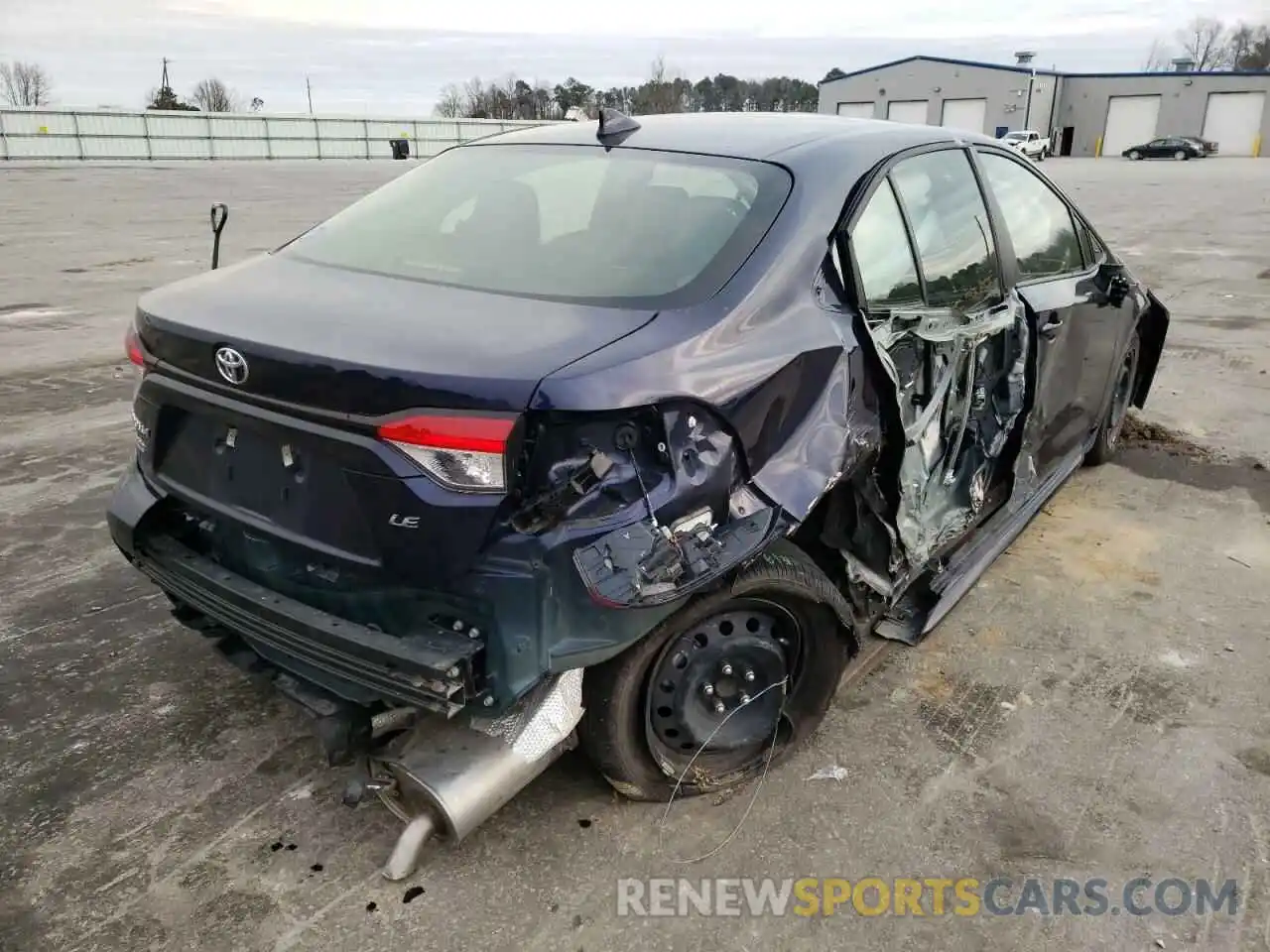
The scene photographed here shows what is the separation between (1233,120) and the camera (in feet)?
197

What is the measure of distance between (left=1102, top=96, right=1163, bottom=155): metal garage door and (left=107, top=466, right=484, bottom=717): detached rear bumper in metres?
70.7

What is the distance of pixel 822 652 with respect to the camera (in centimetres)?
287

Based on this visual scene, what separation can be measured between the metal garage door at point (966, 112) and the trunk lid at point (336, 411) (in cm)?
6669

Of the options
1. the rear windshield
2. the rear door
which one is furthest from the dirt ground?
the rear windshield

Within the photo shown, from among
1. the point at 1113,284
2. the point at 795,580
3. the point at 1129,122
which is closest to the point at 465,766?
the point at 795,580

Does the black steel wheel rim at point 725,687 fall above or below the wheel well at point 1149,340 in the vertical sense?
below

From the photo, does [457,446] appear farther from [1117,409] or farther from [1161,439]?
[1161,439]

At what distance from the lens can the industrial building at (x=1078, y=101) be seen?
59875 mm

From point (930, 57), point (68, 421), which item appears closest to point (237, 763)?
point (68, 421)

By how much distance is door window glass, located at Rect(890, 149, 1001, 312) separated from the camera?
10.4 ft

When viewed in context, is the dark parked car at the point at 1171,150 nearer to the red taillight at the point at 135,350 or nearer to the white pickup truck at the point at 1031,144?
the white pickup truck at the point at 1031,144

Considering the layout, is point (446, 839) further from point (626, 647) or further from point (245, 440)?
point (245, 440)

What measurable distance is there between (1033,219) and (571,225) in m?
2.16

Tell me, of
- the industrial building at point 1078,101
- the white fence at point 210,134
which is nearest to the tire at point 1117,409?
the white fence at point 210,134
